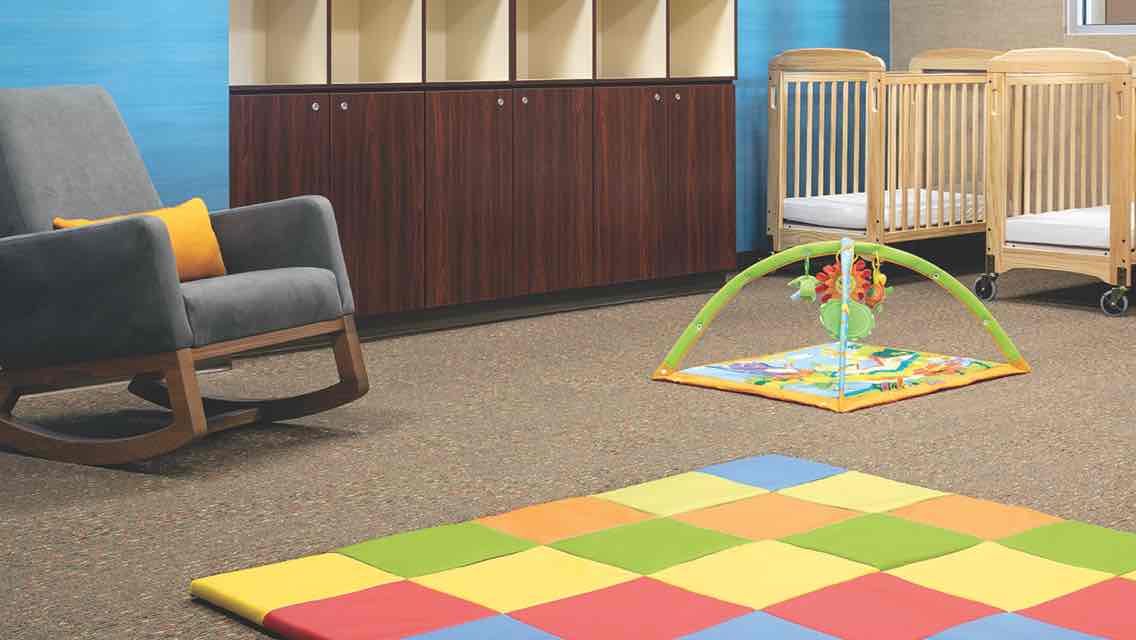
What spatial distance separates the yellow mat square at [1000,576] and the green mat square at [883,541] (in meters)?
0.03

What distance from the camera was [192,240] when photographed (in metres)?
3.69

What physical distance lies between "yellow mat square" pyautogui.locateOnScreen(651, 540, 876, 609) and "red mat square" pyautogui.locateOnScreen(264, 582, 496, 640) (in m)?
0.37

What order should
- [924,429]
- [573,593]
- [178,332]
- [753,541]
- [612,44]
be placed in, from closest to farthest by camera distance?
[573,593], [753,541], [178,332], [924,429], [612,44]

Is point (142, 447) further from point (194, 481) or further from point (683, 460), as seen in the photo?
point (683, 460)

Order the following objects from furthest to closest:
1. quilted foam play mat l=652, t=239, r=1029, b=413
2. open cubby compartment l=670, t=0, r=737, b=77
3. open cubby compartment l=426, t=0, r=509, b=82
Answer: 1. open cubby compartment l=670, t=0, r=737, b=77
2. open cubby compartment l=426, t=0, r=509, b=82
3. quilted foam play mat l=652, t=239, r=1029, b=413

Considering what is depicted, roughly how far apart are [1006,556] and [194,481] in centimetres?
166

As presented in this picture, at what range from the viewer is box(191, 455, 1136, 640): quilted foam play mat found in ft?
7.63

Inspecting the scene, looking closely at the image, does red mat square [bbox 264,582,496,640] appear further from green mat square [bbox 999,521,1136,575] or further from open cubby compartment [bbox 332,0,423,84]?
open cubby compartment [bbox 332,0,423,84]

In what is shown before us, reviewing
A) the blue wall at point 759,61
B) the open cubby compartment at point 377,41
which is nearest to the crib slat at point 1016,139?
the blue wall at point 759,61

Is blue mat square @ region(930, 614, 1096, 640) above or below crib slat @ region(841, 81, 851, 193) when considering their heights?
below

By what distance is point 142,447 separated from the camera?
10.9 ft

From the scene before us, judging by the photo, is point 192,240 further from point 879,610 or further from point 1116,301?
point 1116,301

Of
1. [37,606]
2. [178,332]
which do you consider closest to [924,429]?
[178,332]

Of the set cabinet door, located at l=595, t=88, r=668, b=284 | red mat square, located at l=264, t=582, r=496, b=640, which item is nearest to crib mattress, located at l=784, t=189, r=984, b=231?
cabinet door, located at l=595, t=88, r=668, b=284
